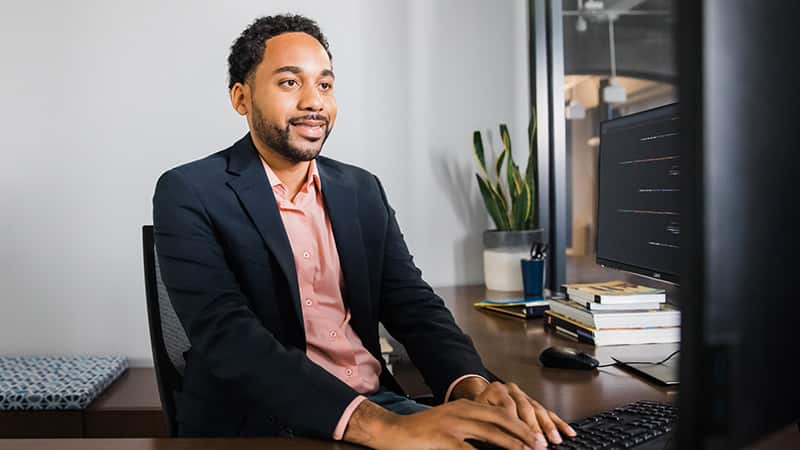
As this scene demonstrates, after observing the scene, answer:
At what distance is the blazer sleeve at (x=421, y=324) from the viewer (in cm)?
144

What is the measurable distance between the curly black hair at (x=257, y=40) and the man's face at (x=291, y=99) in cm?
2

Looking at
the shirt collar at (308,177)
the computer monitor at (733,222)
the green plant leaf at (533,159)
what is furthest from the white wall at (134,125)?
the computer monitor at (733,222)

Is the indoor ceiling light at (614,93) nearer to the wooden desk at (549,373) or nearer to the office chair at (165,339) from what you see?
the wooden desk at (549,373)

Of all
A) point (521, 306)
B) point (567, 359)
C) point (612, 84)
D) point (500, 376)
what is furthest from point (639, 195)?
point (612, 84)

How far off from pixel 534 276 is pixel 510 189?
1.37 feet

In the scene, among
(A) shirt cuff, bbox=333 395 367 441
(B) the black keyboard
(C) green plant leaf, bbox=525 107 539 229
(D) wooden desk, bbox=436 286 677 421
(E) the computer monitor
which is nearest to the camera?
(E) the computer monitor

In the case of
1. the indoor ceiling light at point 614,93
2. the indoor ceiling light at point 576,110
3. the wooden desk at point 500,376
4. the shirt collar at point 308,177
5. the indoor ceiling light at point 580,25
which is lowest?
the wooden desk at point 500,376

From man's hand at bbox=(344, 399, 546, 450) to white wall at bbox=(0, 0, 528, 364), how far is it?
179cm

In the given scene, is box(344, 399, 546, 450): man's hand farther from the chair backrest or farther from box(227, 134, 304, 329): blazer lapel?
the chair backrest

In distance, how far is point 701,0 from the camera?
0.44 metres

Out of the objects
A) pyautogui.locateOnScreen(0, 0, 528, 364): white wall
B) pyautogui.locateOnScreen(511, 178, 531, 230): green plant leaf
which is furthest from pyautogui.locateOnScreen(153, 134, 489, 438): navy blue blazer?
pyautogui.locateOnScreen(0, 0, 528, 364): white wall

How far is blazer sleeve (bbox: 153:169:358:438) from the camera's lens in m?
1.11

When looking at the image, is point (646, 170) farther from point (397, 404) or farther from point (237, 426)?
point (237, 426)

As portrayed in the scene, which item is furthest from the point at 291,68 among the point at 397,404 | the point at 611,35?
the point at 611,35
